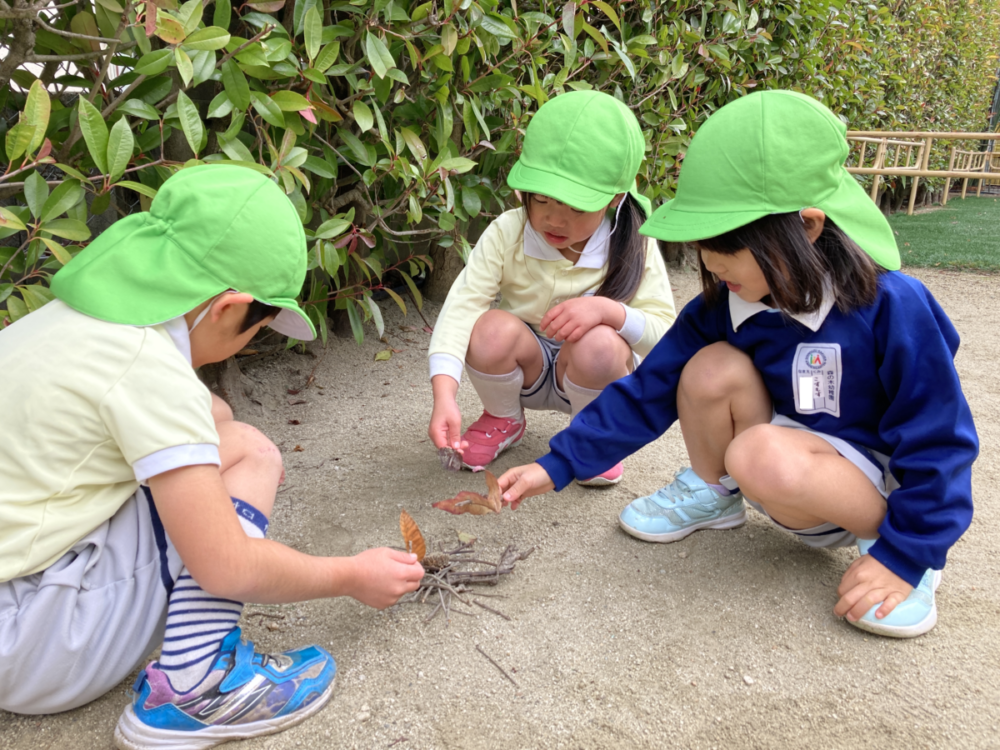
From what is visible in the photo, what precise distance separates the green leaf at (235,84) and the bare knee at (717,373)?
1160 mm

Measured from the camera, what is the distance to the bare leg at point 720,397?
1.59 metres

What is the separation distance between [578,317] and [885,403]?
732 mm

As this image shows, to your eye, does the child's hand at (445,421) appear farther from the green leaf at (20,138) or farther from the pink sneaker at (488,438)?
the green leaf at (20,138)

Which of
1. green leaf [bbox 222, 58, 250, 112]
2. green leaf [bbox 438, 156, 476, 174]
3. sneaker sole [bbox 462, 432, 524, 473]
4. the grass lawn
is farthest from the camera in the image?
the grass lawn

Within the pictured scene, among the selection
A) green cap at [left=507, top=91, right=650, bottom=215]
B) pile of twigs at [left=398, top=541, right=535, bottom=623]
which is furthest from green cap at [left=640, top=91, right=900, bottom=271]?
pile of twigs at [left=398, top=541, right=535, bottom=623]

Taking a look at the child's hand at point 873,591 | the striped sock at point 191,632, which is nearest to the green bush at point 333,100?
the striped sock at point 191,632

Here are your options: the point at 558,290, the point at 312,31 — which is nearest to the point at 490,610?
the point at 558,290

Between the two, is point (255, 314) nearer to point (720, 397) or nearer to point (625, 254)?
Answer: point (720, 397)

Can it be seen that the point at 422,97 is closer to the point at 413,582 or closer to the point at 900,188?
the point at 413,582

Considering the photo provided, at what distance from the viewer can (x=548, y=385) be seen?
85.5 inches

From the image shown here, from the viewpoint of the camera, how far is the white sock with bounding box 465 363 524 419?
2096 mm

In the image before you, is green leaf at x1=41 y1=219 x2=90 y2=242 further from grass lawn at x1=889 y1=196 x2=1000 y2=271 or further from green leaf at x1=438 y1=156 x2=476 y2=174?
grass lawn at x1=889 y1=196 x2=1000 y2=271

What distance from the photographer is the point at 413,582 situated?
136 cm

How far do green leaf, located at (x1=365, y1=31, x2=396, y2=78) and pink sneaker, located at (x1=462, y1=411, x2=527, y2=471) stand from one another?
974 millimetres
